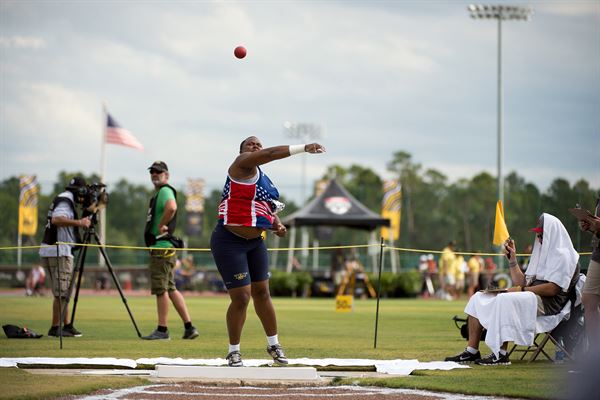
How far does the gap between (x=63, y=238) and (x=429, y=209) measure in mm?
48233

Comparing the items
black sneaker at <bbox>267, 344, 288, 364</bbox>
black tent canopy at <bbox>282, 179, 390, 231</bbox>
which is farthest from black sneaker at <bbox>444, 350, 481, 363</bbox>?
black tent canopy at <bbox>282, 179, 390, 231</bbox>

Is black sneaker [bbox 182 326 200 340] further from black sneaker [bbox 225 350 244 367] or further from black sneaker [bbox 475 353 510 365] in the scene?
black sneaker [bbox 475 353 510 365]

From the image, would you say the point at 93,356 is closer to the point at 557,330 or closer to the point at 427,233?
the point at 557,330

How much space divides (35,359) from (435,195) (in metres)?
52.1

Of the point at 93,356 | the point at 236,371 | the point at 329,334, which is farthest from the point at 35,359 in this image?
the point at 329,334

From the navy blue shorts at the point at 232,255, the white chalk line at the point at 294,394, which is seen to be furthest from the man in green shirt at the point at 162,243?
the white chalk line at the point at 294,394

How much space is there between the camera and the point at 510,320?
10523 millimetres

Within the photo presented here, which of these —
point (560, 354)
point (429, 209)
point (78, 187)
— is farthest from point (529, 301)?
point (429, 209)

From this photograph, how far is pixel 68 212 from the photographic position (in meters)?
14.0

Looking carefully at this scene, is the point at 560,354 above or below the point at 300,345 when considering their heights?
above

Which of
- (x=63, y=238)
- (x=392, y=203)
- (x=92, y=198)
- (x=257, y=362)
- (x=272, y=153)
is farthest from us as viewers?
(x=392, y=203)

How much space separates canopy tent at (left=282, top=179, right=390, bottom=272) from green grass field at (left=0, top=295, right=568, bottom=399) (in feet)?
43.8

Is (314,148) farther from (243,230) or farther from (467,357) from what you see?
(467,357)

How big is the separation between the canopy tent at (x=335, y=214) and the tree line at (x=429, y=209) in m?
5.59
